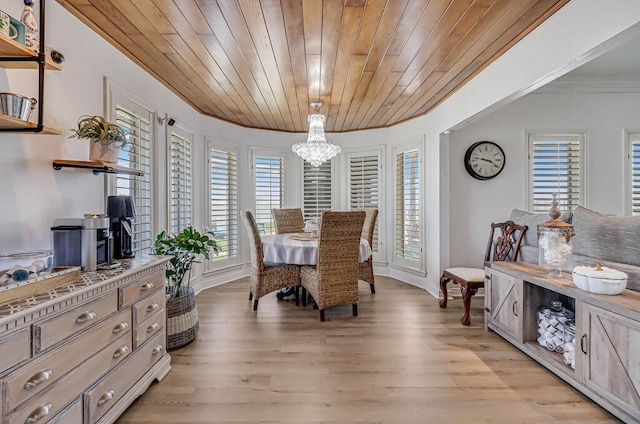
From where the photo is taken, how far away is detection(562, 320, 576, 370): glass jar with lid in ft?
6.68

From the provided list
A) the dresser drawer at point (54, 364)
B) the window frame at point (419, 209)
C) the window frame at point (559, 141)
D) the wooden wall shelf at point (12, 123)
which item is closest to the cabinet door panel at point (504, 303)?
the window frame at point (419, 209)

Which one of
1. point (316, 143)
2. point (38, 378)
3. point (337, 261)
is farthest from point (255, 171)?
point (38, 378)

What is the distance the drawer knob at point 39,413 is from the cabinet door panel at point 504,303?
309 cm

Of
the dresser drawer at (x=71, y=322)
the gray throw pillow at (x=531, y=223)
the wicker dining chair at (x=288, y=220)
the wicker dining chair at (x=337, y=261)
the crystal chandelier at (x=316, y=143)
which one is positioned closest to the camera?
the dresser drawer at (x=71, y=322)

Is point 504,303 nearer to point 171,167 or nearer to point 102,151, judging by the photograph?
point 102,151

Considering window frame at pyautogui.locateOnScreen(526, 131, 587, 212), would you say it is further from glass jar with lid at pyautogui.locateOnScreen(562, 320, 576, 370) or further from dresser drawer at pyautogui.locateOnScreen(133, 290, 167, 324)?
dresser drawer at pyautogui.locateOnScreen(133, 290, 167, 324)

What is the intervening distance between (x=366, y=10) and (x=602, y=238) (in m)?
2.47

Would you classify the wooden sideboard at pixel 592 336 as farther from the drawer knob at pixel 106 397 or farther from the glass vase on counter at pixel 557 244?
the drawer knob at pixel 106 397

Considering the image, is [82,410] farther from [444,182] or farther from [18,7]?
[444,182]

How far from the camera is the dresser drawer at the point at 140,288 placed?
171cm

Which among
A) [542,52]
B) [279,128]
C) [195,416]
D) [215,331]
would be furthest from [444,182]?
[195,416]

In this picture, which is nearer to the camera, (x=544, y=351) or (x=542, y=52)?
(x=542, y=52)

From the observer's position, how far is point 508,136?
3965 millimetres

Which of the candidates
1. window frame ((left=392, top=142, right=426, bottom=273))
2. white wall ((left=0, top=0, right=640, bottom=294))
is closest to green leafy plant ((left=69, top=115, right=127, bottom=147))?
white wall ((left=0, top=0, right=640, bottom=294))
